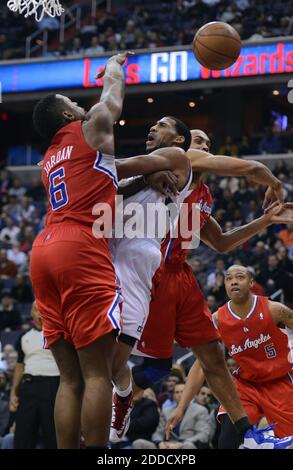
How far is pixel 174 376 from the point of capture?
1048 cm

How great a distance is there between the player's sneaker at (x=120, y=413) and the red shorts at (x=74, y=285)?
3.61 ft

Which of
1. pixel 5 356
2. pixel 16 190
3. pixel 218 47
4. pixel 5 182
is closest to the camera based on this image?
pixel 218 47

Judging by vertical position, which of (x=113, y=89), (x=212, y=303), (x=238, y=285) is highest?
(x=113, y=89)

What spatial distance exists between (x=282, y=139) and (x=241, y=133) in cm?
257

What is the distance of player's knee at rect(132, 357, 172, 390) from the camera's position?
599cm

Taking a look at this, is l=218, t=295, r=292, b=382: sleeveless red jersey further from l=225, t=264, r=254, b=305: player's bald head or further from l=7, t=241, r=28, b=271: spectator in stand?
l=7, t=241, r=28, b=271: spectator in stand

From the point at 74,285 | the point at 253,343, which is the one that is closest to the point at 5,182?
the point at 253,343

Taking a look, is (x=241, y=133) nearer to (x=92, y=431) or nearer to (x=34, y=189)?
(x=34, y=189)

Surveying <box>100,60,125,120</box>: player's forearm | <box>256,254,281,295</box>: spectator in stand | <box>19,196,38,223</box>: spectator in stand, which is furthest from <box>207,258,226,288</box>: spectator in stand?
<box>100,60,125,120</box>: player's forearm

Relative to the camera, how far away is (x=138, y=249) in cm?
534

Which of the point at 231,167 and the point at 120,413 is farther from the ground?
the point at 231,167

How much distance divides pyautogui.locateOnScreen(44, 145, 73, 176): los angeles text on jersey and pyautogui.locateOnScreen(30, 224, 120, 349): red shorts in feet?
1.23

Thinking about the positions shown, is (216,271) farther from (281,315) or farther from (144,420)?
(281,315)

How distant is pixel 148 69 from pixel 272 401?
13.4 metres
